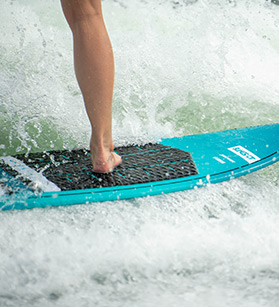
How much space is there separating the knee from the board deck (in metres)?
0.47

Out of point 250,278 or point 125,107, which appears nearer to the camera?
point 250,278

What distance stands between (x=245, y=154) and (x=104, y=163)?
A: 57cm

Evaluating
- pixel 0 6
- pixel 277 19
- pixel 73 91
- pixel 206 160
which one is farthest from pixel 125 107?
pixel 277 19

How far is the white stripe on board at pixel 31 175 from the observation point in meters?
1.31

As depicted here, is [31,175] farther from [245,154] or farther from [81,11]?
[245,154]

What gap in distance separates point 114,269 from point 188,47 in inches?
114

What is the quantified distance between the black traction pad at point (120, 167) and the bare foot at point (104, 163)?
0.02 m

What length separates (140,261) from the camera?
3.47 feet

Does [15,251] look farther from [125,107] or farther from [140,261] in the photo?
[125,107]

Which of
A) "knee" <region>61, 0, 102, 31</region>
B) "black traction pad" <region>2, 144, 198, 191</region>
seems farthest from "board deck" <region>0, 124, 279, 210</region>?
"knee" <region>61, 0, 102, 31</region>

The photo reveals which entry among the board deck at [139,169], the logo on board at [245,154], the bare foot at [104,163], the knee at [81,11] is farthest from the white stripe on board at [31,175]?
the logo on board at [245,154]

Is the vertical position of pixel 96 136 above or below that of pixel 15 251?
above

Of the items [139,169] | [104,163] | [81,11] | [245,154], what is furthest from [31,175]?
[245,154]

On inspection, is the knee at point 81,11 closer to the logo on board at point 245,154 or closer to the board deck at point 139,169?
the board deck at point 139,169
